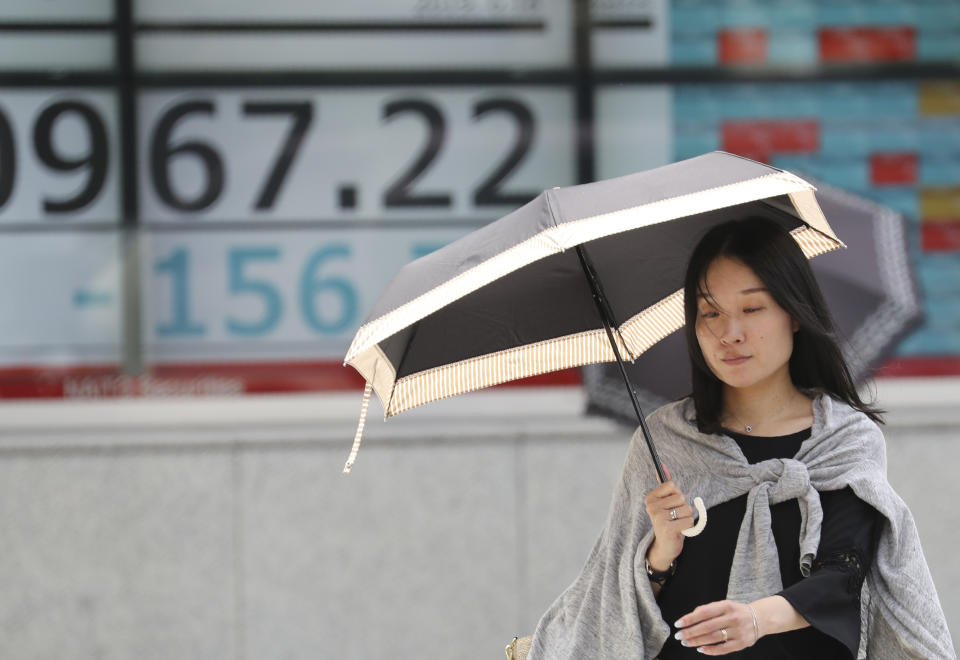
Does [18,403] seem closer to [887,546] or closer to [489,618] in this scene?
[489,618]

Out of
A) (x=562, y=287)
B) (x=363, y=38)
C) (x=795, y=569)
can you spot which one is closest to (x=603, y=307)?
(x=562, y=287)

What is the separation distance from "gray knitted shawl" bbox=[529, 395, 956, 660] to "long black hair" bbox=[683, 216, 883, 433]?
54 mm

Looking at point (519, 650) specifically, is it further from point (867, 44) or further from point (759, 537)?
point (867, 44)

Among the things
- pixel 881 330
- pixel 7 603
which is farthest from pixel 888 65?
pixel 7 603

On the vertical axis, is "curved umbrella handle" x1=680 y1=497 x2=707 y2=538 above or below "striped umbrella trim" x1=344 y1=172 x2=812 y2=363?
below

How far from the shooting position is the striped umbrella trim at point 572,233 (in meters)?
2.08

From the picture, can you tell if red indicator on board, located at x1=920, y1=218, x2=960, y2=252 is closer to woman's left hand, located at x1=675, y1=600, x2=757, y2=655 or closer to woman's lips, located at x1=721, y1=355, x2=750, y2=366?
woman's lips, located at x1=721, y1=355, x2=750, y2=366

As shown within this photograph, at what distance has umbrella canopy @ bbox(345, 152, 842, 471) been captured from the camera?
215 cm

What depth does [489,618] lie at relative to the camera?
5.25 m

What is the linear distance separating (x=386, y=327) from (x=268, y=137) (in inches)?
131

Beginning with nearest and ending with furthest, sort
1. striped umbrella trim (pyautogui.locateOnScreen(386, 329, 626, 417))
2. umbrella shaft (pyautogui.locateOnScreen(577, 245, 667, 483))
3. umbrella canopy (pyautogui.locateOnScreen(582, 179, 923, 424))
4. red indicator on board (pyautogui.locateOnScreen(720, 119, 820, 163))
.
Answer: umbrella shaft (pyautogui.locateOnScreen(577, 245, 667, 483))
striped umbrella trim (pyautogui.locateOnScreen(386, 329, 626, 417))
umbrella canopy (pyautogui.locateOnScreen(582, 179, 923, 424))
red indicator on board (pyautogui.locateOnScreen(720, 119, 820, 163))

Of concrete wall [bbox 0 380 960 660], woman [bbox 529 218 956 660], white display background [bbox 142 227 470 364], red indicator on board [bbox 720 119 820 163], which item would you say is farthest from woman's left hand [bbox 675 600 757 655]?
red indicator on board [bbox 720 119 820 163]

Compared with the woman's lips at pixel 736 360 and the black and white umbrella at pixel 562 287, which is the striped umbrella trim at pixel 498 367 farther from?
the woman's lips at pixel 736 360

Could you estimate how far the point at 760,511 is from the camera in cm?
222
